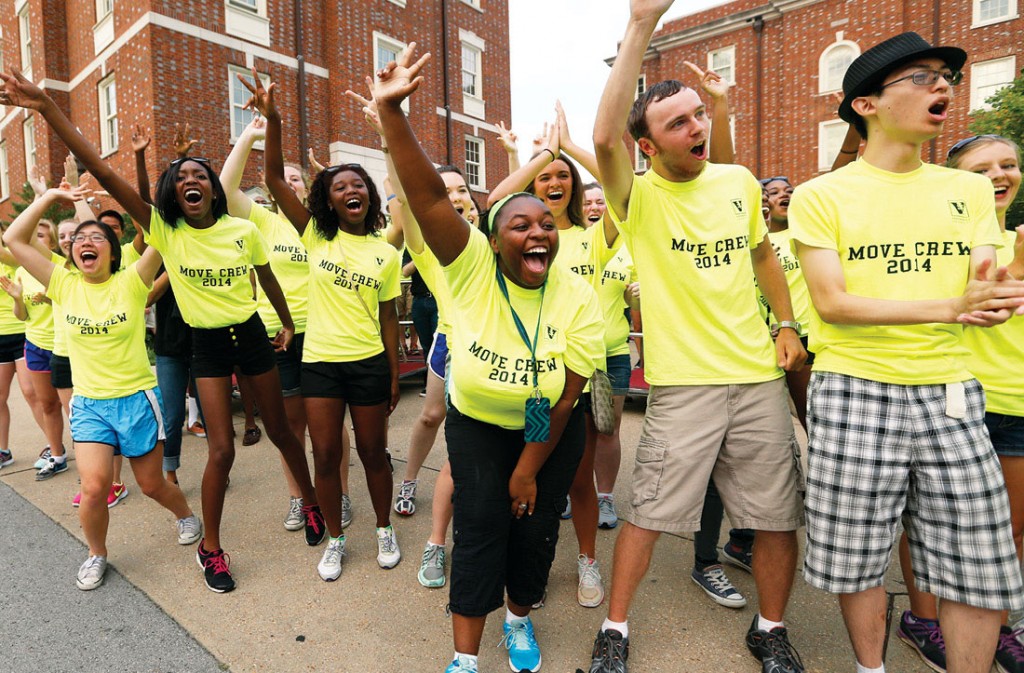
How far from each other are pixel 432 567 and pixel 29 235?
290 centimetres

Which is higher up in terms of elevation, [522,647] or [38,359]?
[38,359]

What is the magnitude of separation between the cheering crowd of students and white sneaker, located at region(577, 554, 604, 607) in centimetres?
1

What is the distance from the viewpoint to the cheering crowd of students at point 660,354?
189cm

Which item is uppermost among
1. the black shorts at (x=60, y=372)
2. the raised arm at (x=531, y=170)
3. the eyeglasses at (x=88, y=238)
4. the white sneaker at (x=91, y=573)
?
the raised arm at (x=531, y=170)

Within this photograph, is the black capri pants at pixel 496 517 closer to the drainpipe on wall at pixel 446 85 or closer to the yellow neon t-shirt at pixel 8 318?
the yellow neon t-shirt at pixel 8 318

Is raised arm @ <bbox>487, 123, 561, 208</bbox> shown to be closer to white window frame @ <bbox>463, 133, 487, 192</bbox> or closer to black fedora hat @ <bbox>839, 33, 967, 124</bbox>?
black fedora hat @ <bbox>839, 33, 967, 124</bbox>

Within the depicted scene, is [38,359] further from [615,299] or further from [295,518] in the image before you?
[615,299]

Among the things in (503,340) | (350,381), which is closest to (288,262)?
(350,381)

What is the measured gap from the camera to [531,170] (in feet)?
9.46

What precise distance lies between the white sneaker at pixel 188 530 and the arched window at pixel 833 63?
2171 cm

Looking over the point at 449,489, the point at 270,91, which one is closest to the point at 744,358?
the point at 449,489

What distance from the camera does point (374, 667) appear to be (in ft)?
7.72

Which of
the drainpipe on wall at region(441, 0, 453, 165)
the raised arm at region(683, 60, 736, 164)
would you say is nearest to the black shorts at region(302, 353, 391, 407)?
the raised arm at region(683, 60, 736, 164)

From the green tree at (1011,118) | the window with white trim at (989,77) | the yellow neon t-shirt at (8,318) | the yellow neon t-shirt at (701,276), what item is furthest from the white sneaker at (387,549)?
the window with white trim at (989,77)
